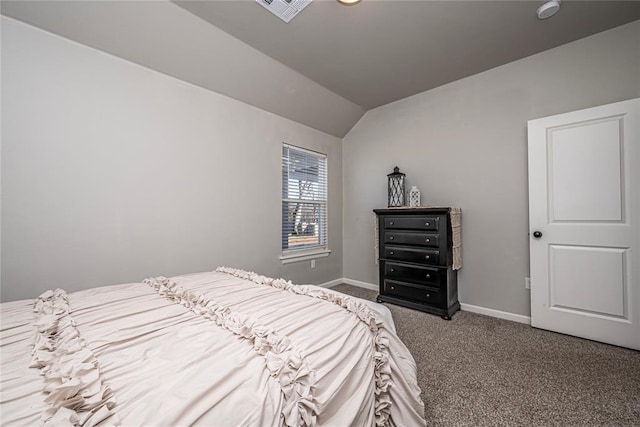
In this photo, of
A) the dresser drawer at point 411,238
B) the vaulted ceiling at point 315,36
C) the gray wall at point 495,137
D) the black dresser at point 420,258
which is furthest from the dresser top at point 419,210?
the vaulted ceiling at point 315,36

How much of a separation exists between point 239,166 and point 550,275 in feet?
11.0

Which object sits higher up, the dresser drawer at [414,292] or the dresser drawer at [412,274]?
the dresser drawer at [412,274]

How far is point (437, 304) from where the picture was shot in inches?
109

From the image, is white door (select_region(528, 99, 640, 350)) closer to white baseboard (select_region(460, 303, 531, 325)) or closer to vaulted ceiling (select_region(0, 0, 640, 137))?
white baseboard (select_region(460, 303, 531, 325))

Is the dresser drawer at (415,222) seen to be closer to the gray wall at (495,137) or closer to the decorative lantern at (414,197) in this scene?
the decorative lantern at (414,197)

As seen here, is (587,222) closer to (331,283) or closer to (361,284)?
(361,284)

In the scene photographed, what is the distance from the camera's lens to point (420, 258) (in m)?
2.90

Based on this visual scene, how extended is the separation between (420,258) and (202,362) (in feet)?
8.63

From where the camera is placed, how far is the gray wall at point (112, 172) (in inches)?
66.9

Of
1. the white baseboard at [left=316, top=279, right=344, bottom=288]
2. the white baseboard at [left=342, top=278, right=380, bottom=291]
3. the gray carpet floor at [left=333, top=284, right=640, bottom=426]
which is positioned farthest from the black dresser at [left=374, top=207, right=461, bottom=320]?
the white baseboard at [left=316, top=279, right=344, bottom=288]

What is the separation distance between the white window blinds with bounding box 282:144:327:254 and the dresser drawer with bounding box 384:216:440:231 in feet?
3.67

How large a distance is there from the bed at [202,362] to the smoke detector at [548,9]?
268cm

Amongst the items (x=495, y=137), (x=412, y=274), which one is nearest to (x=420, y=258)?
(x=412, y=274)

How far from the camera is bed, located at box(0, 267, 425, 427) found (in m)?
0.60
